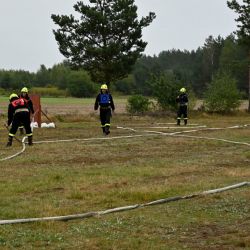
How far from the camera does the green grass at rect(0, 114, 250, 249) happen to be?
550 cm

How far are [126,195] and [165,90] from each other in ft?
79.1

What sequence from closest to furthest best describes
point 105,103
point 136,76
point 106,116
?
point 105,103, point 106,116, point 136,76

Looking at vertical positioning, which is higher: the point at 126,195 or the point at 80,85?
the point at 80,85

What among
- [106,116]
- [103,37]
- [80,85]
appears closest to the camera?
[106,116]

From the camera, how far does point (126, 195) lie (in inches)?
303

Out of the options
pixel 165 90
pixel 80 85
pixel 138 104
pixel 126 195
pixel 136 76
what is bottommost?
pixel 126 195

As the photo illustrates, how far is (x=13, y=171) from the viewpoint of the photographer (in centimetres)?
1025

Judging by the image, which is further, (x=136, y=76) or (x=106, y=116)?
(x=136, y=76)

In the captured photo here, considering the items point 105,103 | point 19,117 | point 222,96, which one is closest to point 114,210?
point 19,117

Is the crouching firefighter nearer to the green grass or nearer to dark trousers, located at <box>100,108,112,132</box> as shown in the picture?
the green grass

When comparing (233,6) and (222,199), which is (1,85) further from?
(222,199)

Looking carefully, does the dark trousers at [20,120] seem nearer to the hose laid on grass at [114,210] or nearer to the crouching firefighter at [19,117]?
the crouching firefighter at [19,117]

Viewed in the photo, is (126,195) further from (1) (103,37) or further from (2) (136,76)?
(2) (136,76)

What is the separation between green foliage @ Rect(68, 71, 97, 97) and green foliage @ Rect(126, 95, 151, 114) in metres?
52.7
